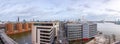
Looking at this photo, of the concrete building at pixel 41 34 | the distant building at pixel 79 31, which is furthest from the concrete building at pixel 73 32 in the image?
the concrete building at pixel 41 34

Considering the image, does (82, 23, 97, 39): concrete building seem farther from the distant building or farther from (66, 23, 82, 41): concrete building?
(66, 23, 82, 41): concrete building

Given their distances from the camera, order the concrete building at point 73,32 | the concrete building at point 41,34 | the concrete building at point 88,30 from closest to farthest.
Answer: the concrete building at point 41,34
the concrete building at point 73,32
the concrete building at point 88,30

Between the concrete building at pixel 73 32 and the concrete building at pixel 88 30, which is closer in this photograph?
the concrete building at pixel 73 32

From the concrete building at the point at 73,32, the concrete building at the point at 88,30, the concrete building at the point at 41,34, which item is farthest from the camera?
the concrete building at the point at 88,30

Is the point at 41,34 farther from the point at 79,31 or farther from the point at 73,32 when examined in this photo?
the point at 79,31

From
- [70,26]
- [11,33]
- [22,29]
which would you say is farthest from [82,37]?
[22,29]

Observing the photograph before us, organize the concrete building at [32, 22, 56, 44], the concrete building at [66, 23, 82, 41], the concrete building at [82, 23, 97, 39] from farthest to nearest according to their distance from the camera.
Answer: the concrete building at [82, 23, 97, 39], the concrete building at [66, 23, 82, 41], the concrete building at [32, 22, 56, 44]

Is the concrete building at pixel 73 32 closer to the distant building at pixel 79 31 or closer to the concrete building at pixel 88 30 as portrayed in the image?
the distant building at pixel 79 31

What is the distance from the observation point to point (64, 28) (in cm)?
1753

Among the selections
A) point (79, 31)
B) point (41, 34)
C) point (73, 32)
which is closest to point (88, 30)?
point (79, 31)

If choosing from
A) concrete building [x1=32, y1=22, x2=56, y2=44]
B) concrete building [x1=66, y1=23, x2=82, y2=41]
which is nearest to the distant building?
concrete building [x1=66, y1=23, x2=82, y2=41]

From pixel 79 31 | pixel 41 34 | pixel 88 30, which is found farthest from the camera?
pixel 88 30

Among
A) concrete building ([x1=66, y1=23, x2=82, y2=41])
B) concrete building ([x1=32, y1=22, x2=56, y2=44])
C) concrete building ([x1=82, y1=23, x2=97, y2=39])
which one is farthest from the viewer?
concrete building ([x1=82, y1=23, x2=97, y2=39])

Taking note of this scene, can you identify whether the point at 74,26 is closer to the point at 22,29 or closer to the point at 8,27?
the point at 8,27
